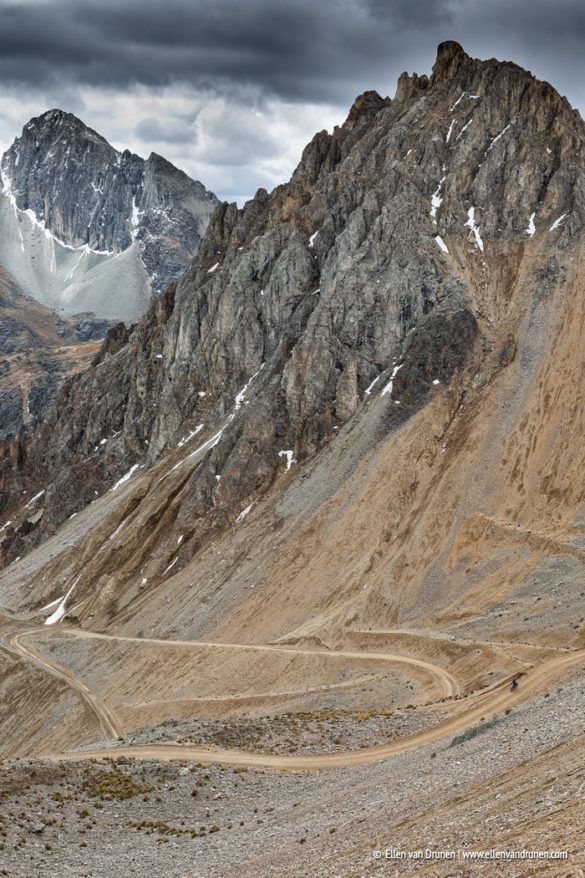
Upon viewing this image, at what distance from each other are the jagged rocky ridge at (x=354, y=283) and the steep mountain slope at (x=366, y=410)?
334 millimetres

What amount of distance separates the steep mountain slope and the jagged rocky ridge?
1.10 feet

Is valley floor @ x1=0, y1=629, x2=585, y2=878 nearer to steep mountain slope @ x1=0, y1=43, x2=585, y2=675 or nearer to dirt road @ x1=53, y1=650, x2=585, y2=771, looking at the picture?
dirt road @ x1=53, y1=650, x2=585, y2=771

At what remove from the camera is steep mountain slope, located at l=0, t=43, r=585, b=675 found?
80.9 meters

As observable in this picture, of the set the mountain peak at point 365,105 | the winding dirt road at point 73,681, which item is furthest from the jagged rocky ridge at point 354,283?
the winding dirt road at point 73,681

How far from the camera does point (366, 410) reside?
4067 inches

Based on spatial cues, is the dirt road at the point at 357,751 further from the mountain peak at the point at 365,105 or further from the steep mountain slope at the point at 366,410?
the mountain peak at the point at 365,105

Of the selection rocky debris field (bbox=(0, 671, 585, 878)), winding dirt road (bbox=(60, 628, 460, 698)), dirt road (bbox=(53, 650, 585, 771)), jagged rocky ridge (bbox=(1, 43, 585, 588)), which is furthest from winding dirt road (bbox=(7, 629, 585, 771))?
jagged rocky ridge (bbox=(1, 43, 585, 588))

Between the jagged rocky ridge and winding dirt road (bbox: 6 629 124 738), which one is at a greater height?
the jagged rocky ridge

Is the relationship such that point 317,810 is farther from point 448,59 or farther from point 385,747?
point 448,59

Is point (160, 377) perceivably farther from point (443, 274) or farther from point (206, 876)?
point (206, 876)

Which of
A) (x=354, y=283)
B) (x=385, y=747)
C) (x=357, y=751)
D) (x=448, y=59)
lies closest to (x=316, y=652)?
(x=385, y=747)

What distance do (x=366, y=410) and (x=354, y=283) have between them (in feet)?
65.5

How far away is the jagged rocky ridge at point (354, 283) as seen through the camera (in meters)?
106

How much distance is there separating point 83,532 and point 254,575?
40.7 meters
